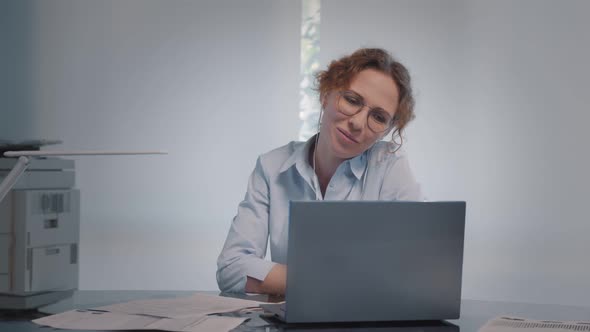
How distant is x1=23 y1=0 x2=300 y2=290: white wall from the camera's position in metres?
4.93

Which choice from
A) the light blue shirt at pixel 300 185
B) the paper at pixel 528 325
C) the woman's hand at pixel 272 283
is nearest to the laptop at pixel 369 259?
the paper at pixel 528 325

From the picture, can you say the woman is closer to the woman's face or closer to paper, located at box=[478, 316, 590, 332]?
the woman's face

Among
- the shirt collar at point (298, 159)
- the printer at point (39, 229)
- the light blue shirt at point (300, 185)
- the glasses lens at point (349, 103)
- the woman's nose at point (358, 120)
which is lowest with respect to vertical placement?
the printer at point (39, 229)

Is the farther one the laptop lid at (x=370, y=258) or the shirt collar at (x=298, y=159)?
the shirt collar at (x=298, y=159)

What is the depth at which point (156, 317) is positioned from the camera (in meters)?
1.24

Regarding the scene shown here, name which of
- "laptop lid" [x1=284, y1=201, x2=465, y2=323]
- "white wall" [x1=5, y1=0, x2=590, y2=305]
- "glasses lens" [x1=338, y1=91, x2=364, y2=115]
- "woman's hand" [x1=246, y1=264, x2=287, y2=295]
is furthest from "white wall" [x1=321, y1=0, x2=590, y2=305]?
"laptop lid" [x1=284, y1=201, x2=465, y2=323]

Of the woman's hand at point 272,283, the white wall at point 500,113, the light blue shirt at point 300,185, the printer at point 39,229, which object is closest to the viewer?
the woman's hand at point 272,283

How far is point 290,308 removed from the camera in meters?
1.19

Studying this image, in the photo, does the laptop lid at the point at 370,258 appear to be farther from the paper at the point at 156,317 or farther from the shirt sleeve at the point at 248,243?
the shirt sleeve at the point at 248,243

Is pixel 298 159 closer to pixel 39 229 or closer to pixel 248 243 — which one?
pixel 248 243

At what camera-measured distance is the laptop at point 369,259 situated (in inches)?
46.6

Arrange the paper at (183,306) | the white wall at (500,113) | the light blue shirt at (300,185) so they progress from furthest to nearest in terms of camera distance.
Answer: the white wall at (500,113)
the light blue shirt at (300,185)
the paper at (183,306)

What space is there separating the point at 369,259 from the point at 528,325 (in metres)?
0.31

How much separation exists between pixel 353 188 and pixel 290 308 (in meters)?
0.96
